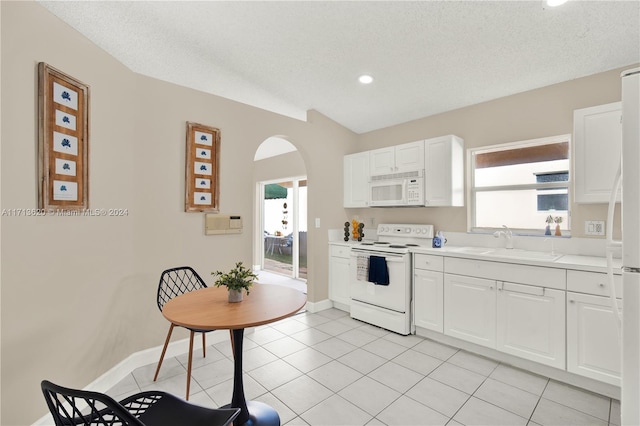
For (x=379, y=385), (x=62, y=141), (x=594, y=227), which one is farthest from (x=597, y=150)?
(x=62, y=141)

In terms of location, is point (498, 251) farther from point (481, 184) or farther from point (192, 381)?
point (192, 381)

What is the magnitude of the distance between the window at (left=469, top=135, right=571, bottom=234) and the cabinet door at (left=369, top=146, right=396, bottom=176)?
0.90 metres

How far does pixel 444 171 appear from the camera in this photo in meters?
3.31

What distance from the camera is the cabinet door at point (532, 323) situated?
7.48ft

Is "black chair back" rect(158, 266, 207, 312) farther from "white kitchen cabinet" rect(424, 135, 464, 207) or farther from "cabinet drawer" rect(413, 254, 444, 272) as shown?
"white kitchen cabinet" rect(424, 135, 464, 207)

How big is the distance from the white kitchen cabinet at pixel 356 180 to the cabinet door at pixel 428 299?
1321mm

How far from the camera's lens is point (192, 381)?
2.35 meters

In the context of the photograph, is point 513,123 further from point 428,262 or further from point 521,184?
point 428,262

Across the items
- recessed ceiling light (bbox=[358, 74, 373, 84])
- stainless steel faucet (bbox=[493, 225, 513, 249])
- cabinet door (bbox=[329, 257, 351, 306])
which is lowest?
cabinet door (bbox=[329, 257, 351, 306])

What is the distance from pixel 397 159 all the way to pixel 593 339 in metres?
2.45

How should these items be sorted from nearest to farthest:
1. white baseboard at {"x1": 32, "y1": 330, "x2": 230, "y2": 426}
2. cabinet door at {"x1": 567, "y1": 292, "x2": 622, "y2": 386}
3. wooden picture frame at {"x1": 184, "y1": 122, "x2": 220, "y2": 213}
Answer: cabinet door at {"x1": 567, "y1": 292, "x2": 622, "y2": 386}, white baseboard at {"x1": 32, "y1": 330, "x2": 230, "y2": 426}, wooden picture frame at {"x1": 184, "y1": 122, "x2": 220, "y2": 213}

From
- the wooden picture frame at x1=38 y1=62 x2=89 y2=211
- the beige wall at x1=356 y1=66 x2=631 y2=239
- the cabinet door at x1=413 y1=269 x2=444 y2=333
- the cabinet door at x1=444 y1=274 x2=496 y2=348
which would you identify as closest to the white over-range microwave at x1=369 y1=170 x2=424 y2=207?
the beige wall at x1=356 y1=66 x2=631 y2=239

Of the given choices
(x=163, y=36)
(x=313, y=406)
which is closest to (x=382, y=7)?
(x=163, y=36)

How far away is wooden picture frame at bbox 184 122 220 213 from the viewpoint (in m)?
2.89
